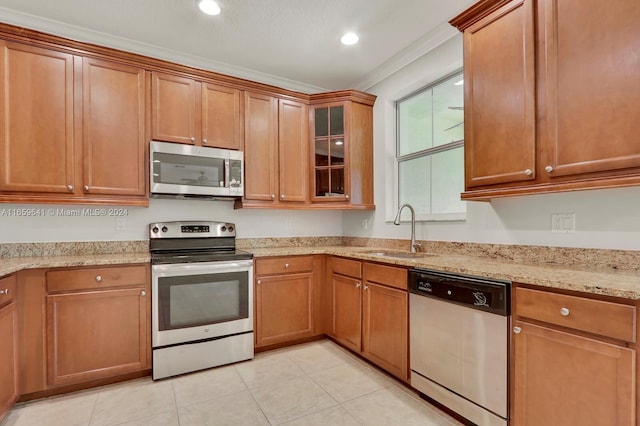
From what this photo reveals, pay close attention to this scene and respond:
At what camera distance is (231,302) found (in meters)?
2.64

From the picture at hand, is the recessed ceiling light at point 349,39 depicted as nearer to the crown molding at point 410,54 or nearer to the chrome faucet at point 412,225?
the crown molding at point 410,54

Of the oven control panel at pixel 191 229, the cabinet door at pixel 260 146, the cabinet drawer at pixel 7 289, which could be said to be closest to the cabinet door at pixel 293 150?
the cabinet door at pixel 260 146

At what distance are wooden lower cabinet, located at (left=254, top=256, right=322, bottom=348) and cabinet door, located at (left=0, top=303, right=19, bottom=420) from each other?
155cm

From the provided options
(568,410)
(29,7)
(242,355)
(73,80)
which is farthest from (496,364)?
(29,7)

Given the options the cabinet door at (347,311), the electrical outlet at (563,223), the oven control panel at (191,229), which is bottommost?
the cabinet door at (347,311)

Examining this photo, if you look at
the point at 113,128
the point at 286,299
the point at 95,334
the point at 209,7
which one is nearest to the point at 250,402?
the point at 286,299

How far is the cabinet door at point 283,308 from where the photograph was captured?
2805 mm

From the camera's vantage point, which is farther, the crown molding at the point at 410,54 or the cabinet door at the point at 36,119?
the crown molding at the point at 410,54

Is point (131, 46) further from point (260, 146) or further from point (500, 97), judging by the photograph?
point (500, 97)

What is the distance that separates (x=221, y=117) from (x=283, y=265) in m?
1.47

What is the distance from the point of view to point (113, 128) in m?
2.49

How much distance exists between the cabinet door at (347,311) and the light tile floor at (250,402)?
0.83 feet

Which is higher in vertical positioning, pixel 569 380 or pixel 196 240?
pixel 196 240

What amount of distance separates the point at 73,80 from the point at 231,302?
2.07 m
